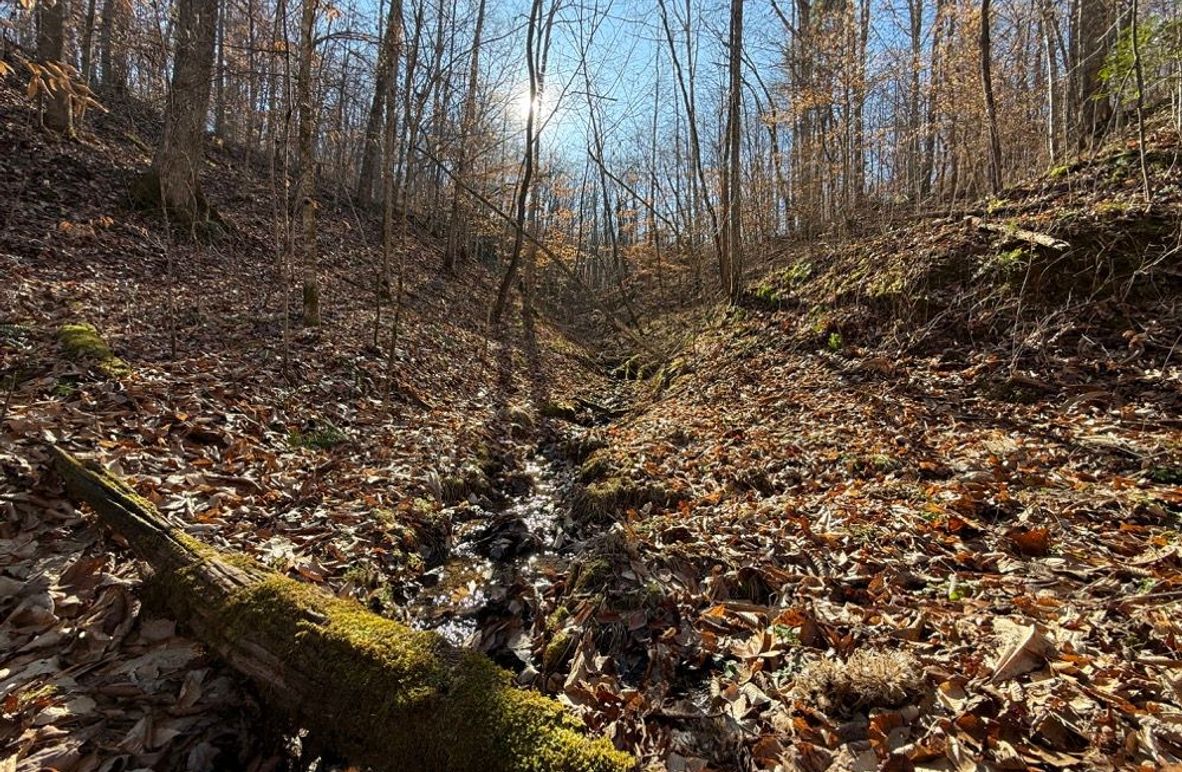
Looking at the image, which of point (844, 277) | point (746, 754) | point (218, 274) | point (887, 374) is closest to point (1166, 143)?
point (844, 277)

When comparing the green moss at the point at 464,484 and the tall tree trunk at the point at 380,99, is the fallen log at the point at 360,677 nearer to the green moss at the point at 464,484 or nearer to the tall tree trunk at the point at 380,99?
the green moss at the point at 464,484

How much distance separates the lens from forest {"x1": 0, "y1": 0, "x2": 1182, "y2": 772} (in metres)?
2.28

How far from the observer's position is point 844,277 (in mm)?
9453

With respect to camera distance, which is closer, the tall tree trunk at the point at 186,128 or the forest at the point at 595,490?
the forest at the point at 595,490

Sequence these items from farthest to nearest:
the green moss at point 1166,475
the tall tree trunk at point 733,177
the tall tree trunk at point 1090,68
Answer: the tall tree trunk at point 733,177, the tall tree trunk at point 1090,68, the green moss at point 1166,475

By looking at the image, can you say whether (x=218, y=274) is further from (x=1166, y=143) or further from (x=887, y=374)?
(x=1166, y=143)

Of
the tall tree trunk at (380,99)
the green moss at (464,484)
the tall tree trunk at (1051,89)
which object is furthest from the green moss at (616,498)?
the tall tree trunk at (1051,89)

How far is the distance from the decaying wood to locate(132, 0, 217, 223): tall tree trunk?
12.7 meters

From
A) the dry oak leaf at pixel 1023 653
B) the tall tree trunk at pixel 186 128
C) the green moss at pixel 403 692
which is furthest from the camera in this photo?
the tall tree trunk at pixel 186 128

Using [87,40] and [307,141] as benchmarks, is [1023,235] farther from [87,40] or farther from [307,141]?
[87,40]

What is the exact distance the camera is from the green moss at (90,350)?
5.39 meters

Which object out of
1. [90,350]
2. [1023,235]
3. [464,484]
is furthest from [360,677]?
[1023,235]

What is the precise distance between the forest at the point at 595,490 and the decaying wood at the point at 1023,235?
0.18 feet

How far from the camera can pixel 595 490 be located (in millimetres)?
5719
